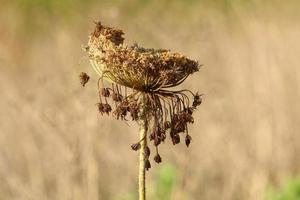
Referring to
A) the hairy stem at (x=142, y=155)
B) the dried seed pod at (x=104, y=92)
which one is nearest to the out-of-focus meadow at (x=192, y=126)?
the dried seed pod at (x=104, y=92)

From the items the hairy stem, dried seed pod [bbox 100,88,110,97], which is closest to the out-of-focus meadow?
dried seed pod [bbox 100,88,110,97]

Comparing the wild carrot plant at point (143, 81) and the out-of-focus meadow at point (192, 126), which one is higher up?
the out-of-focus meadow at point (192, 126)

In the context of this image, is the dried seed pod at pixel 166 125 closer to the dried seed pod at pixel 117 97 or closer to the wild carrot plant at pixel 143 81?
the wild carrot plant at pixel 143 81

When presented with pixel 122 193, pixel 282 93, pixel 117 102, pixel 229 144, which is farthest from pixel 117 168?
pixel 117 102

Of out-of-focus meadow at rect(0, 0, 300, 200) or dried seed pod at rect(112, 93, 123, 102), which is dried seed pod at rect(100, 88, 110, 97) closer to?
dried seed pod at rect(112, 93, 123, 102)

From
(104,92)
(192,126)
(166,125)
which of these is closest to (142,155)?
(166,125)

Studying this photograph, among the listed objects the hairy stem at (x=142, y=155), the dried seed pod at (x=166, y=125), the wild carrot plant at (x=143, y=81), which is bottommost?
the hairy stem at (x=142, y=155)

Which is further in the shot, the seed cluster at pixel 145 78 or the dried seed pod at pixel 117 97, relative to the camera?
the dried seed pod at pixel 117 97

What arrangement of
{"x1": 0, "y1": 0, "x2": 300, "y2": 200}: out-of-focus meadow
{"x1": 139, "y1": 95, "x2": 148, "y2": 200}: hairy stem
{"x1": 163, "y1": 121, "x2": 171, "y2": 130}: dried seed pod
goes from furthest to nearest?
{"x1": 0, "y1": 0, "x2": 300, "y2": 200}: out-of-focus meadow < {"x1": 163, "y1": 121, "x2": 171, "y2": 130}: dried seed pod < {"x1": 139, "y1": 95, "x2": 148, "y2": 200}: hairy stem
